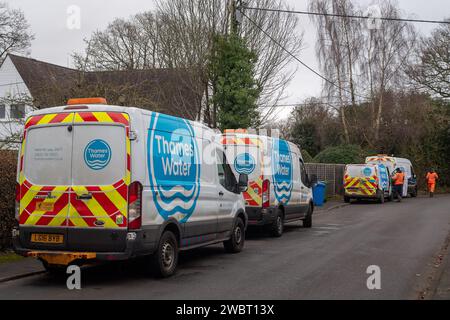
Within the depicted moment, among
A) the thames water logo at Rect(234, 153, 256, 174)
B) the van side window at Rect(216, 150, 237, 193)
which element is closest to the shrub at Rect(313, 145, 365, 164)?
the thames water logo at Rect(234, 153, 256, 174)

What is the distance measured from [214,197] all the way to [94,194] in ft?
9.86

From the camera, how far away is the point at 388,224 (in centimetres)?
1745

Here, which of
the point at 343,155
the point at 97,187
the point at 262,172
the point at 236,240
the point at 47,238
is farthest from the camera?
the point at 343,155

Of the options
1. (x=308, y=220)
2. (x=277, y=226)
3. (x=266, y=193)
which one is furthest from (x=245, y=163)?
(x=308, y=220)

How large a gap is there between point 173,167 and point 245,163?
16.1ft

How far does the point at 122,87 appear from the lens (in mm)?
17047

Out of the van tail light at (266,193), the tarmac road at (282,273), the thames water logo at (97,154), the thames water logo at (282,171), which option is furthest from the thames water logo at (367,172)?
the thames water logo at (97,154)

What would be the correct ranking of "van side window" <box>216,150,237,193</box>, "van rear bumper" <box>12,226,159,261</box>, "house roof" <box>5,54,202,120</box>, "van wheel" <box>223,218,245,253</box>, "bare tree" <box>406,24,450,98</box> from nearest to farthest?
"van rear bumper" <box>12,226,159,261</box> < "van side window" <box>216,150,237,193</box> < "van wheel" <box>223,218,245,253</box> < "house roof" <box>5,54,202,120</box> < "bare tree" <box>406,24,450,98</box>

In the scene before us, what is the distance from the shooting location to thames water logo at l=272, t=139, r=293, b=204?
13953 millimetres

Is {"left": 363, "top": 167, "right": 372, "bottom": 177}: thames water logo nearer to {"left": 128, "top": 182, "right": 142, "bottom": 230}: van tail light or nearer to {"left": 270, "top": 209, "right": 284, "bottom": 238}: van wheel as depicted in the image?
{"left": 270, "top": 209, "right": 284, "bottom": 238}: van wheel

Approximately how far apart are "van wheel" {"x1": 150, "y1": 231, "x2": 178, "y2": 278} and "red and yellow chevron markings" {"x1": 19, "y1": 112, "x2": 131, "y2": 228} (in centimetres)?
88

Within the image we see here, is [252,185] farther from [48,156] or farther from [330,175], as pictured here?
[330,175]

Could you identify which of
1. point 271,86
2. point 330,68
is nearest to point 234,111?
point 271,86

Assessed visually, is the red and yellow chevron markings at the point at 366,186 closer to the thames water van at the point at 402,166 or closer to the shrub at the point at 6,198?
the thames water van at the point at 402,166
